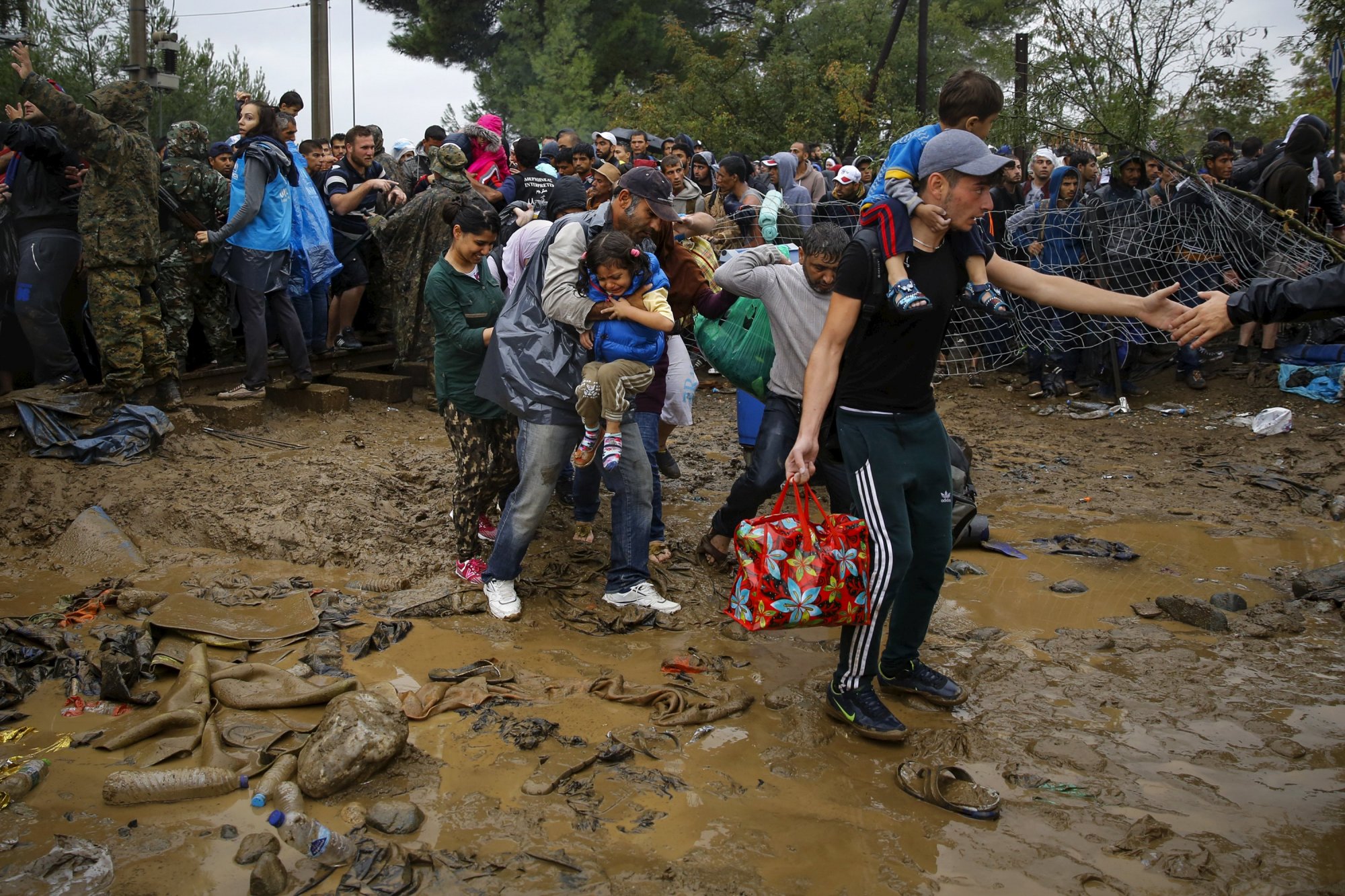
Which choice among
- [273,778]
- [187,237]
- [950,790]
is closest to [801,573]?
[950,790]

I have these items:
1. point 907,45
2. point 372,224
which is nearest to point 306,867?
point 372,224

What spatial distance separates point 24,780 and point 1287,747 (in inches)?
167

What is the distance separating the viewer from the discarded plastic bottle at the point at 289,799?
3.13 metres

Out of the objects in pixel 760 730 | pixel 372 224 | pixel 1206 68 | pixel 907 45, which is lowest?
pixel 760 730

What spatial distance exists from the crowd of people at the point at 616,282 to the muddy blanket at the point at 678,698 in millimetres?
396

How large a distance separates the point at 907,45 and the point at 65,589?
25068 mm

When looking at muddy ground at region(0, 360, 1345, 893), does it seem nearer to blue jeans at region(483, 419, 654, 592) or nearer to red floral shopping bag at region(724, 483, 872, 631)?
blue jeans at region(483, 419, 654, 592)

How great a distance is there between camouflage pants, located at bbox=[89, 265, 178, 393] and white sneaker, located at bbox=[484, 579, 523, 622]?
11.4 feet

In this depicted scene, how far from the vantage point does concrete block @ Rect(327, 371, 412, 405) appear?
8.55m

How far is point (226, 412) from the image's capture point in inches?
283

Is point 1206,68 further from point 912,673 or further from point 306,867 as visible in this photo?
point 306,867

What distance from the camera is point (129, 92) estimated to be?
22.3ft

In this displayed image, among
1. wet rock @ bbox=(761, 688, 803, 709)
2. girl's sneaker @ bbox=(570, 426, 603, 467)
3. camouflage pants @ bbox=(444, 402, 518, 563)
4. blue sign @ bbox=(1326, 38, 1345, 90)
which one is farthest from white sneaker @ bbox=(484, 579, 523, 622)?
blue sign @ bbox=(1326, 38, 1345, 90)

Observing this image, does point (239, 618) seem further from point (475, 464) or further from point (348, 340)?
point (348, 340)
